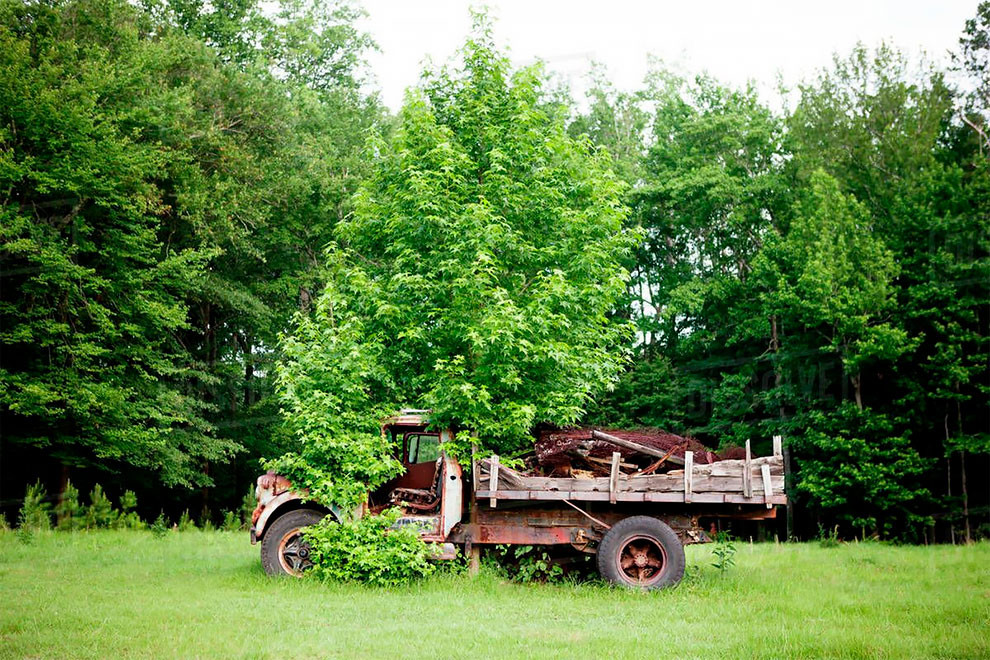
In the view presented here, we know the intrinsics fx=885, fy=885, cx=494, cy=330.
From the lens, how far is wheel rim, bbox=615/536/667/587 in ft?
39.6

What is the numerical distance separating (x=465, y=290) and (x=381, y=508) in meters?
3.52

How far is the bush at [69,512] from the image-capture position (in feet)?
68.0

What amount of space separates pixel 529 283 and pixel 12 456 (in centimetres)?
1706

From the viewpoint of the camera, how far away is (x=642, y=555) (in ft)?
40.0

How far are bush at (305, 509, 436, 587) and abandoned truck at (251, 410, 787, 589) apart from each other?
260mm

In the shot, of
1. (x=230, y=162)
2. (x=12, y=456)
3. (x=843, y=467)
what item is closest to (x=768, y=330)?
(x=843, y=467)

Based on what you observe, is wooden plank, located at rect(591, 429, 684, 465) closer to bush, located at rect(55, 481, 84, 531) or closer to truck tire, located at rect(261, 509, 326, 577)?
truck tire, located at rect(261, 509, 326, 577)

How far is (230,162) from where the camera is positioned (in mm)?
26766

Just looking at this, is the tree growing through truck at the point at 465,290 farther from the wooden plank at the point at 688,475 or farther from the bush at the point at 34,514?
the bush at the point at 34,514

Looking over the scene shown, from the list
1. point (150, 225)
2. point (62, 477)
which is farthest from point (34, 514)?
point (150, 225)

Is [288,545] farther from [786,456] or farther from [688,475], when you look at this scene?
[786,456]

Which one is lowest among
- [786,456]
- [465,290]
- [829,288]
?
[786,456]

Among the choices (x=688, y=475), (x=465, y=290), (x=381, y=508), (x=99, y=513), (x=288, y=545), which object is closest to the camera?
(x=688, y=475)

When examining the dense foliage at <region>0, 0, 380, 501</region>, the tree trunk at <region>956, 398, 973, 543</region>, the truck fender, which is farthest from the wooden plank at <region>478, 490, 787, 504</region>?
the tree trunk at <region>956, 398, 973, 543</region>
